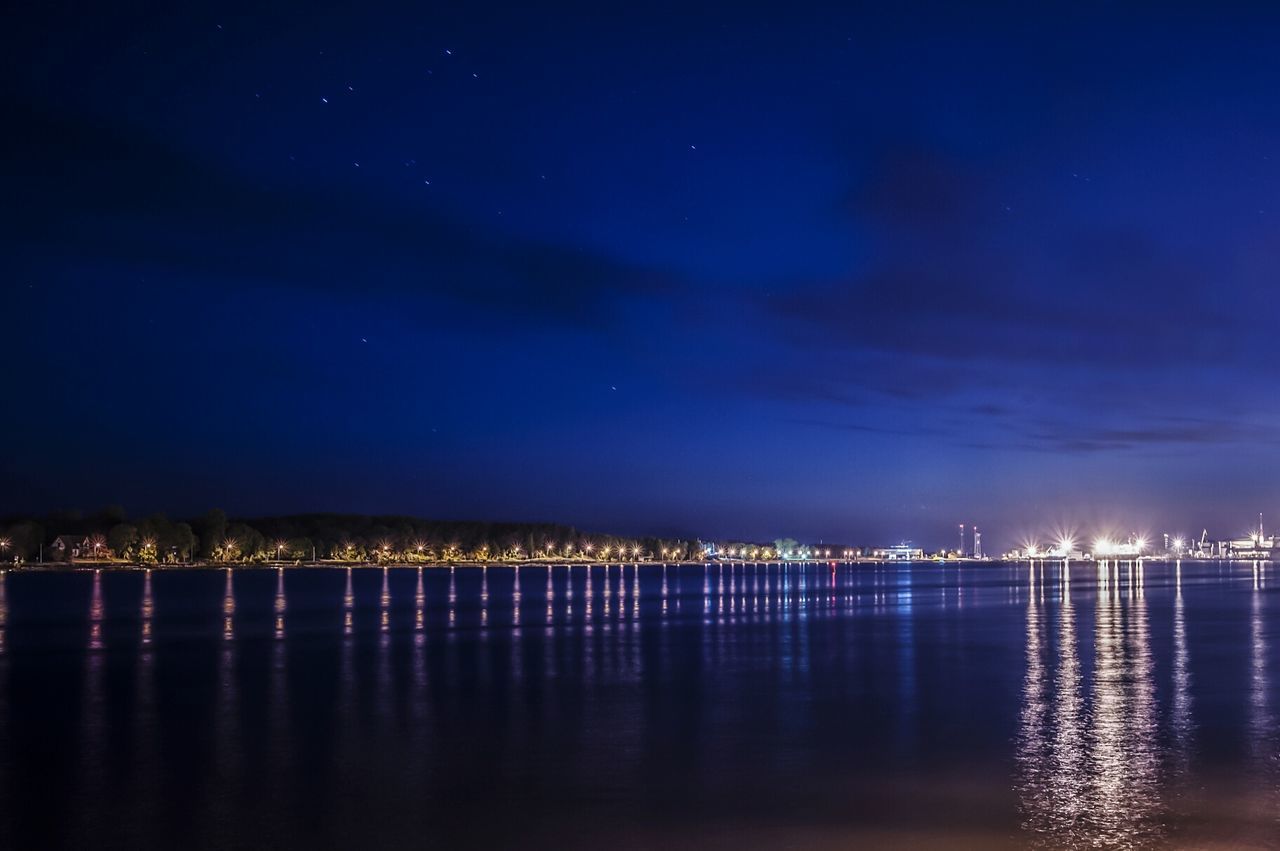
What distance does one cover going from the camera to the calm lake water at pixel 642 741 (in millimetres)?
13625

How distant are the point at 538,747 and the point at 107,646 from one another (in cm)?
2718

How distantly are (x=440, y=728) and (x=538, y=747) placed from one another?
108 inches

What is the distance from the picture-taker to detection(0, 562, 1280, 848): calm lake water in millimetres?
13625

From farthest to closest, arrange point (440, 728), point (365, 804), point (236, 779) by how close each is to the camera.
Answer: point (440, 728)
point (236, 779)
point (365, 804)

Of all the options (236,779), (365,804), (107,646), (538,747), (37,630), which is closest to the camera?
(365,804)

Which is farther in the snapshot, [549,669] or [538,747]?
[549,669]

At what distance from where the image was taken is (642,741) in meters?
19.6

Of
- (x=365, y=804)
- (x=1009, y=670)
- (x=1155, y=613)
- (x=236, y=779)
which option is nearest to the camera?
(x=365, y=804)

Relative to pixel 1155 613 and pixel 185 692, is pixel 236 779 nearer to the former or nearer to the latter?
pixel 185 692

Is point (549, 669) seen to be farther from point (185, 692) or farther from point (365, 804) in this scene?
point (365, 804)

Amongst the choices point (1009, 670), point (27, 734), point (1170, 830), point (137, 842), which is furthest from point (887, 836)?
point (1009, 670)

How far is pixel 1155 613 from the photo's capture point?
58.2m

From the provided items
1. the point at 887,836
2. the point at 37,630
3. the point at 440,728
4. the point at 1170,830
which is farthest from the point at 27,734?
the point at 37,630

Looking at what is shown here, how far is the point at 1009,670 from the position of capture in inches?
1193
